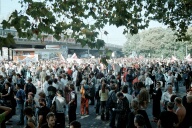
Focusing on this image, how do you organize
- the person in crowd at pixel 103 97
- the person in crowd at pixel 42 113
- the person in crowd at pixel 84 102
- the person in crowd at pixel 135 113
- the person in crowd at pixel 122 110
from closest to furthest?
1. the person in crowd at pixel 135 113
2. the person in crowd at pixel 42 113
3. the person in crowd at pixel 122 110
4. the person in crowd at pixel 103 97
5. the person in crowd at pixel 84 102

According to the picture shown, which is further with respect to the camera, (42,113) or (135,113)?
(42,113)

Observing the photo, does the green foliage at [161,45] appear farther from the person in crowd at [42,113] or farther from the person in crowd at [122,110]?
the person in crowd at [42,113]

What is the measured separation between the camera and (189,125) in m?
7.81

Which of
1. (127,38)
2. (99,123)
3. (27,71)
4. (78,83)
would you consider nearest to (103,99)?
(99,123)

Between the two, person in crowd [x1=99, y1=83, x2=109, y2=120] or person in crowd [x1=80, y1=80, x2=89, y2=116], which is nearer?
person in crowd [x1=99, y1=83, x2=109, y2=120]

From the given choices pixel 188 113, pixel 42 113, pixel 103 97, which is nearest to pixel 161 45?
pixel 103 97

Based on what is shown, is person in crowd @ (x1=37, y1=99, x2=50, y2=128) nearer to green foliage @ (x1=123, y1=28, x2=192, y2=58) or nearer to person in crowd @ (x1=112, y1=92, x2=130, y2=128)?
person in crowd @ (x1=112, y1=92, x2=130, y2=128)

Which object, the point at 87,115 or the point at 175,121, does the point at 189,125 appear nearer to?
the point at 175,121

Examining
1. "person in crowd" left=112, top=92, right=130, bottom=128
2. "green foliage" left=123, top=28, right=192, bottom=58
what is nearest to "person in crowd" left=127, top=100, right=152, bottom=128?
"person in crowd" left=112, top=92, right=130, bottom=128

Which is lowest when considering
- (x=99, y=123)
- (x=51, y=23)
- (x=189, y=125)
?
(x=99, y=123)

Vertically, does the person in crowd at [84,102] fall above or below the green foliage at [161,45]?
below

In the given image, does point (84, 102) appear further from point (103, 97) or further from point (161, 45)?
point (161, 45)

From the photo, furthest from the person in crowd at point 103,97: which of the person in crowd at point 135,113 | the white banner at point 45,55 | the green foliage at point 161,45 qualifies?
the green foliage at point 161,45

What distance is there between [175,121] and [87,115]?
6617 mm
